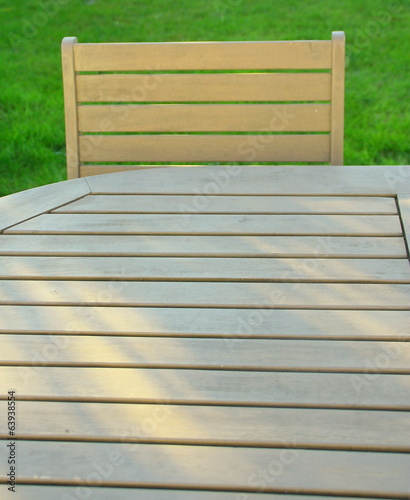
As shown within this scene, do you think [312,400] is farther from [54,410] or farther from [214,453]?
[54,410]

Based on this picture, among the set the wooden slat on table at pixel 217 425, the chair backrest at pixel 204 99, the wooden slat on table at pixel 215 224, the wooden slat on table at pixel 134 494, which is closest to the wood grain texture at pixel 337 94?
the chair backrest at pixel 204 99

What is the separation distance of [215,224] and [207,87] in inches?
25.6

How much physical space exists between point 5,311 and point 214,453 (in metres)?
0.58

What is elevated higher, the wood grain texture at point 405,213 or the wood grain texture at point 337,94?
the wood grain texture at point 337,94

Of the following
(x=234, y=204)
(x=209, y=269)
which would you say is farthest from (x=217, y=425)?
(x=234, y=204)

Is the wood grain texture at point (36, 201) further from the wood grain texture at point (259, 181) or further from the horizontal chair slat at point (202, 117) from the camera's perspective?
the horizontal chair slat at point (202, 117)

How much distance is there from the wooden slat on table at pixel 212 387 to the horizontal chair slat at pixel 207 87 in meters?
1.24

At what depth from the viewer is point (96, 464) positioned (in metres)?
1.04

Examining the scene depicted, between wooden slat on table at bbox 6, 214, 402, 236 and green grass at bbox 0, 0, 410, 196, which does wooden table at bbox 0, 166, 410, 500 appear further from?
green grass at bbox 0, 0, 410, 196

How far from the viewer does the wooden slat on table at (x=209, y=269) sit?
1538 millimetres

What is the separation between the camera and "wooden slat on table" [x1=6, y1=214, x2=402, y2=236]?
5.75 feet

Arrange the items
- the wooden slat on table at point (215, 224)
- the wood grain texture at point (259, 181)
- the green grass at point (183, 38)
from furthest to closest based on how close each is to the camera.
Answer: the green grass at point (183, 38)
the wood grain texture at point (259, 181)
the wooden slat on table at point (215, 224)

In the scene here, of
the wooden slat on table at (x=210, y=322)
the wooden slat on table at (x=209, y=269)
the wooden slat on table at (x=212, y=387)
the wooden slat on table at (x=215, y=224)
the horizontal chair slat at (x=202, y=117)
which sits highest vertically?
the horizontal chair slat at (x=202, y=117)

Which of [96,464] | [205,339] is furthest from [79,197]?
[96,464]
